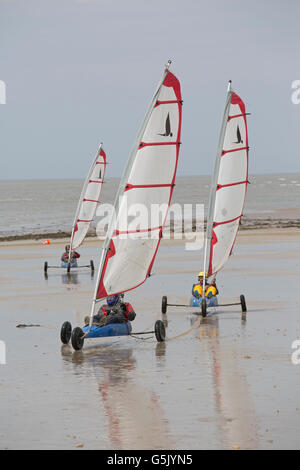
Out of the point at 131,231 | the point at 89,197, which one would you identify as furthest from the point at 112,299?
the point at 89,197

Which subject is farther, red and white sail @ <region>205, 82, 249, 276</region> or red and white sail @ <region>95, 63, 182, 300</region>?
red and white sail @ <region>205, 82, 249, 276</region>

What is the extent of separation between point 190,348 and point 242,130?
9344mm

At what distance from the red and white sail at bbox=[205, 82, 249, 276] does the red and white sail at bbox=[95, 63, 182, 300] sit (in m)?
4.10

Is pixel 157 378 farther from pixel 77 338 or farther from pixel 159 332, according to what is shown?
pixel 159 332

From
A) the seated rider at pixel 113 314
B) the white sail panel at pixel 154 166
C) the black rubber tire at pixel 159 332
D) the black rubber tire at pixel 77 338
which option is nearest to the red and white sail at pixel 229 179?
the white sail panel at pixel 154 166

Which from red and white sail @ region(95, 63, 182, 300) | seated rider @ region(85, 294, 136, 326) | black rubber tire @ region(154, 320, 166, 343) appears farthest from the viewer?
red and white sail @ region(95, 63, 182, 300)

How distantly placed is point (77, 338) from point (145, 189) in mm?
3935

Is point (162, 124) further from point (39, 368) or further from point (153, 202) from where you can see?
point (39, 368)

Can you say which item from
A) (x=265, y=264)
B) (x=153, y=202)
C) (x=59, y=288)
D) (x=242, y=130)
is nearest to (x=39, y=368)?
(x=153, y=202)

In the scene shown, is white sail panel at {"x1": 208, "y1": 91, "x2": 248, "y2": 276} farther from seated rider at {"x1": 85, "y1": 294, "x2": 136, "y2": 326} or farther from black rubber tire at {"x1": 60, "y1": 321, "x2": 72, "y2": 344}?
black rubber tire at {"x1": 60, "y1": 321, "x2": 72, "y2": 344}

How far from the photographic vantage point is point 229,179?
76.8 feet

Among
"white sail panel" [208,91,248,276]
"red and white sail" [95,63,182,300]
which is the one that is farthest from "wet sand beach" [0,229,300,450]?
"white sail panel" [208,91,248,276]

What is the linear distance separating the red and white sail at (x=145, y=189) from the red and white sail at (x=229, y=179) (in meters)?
4.10

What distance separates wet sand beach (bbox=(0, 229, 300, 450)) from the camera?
10562mm
